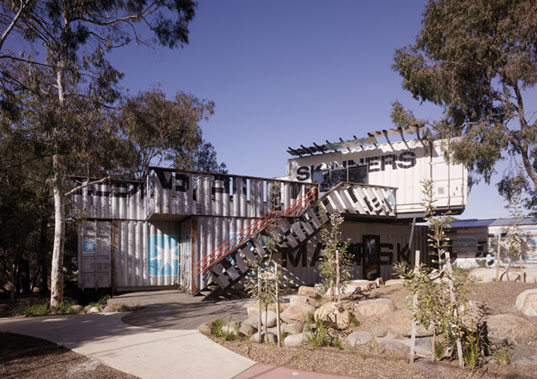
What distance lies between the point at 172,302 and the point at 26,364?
699 cm

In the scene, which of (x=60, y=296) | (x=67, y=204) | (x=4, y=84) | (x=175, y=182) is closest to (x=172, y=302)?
(x=60, y=296)

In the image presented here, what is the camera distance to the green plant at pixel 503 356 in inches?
246

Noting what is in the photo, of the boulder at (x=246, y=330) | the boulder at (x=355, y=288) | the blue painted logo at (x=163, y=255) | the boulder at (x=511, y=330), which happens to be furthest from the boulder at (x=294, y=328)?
the blue painted logo at (x=163, y=255)

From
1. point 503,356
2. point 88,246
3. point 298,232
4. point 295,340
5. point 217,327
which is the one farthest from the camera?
point 88,246

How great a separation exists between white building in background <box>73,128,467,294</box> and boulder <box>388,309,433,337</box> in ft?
22.3

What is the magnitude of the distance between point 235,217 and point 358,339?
9627 millimetres

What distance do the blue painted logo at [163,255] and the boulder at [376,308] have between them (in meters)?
10.2

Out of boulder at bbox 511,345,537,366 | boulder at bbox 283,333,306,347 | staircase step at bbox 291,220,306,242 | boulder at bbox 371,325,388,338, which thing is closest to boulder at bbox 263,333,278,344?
boulder at bbox 283,333,306,347

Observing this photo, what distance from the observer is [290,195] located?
17.5 m

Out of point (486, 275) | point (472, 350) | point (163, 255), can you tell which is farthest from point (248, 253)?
point (472, 350)

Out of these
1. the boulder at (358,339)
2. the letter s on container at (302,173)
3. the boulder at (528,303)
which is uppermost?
the letter s on container at (302,173)

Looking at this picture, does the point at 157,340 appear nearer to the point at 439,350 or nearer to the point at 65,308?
the point at 439,350

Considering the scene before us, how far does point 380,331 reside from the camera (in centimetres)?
764

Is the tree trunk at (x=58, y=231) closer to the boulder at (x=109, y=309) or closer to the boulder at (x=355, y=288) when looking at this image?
the boulder at (x=109, y=309)
